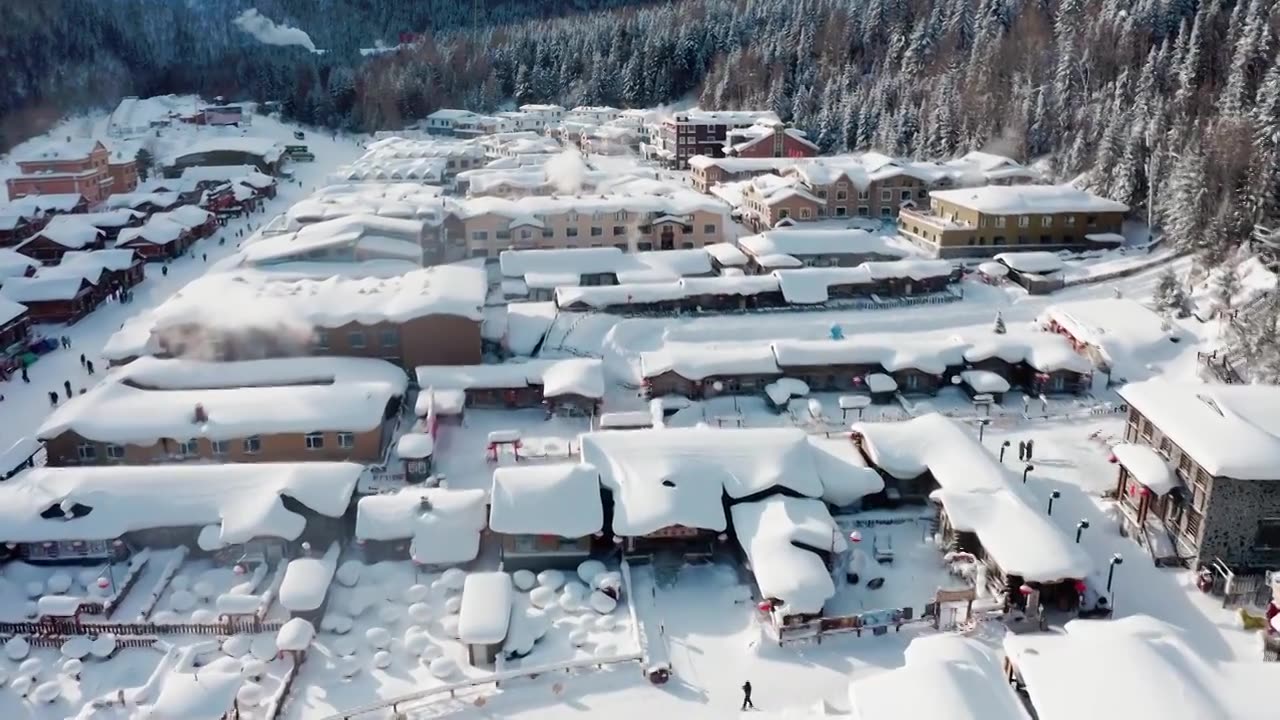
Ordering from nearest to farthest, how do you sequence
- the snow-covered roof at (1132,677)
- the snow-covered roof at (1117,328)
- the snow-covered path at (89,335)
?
the snow-covered roof at (1132,677) → the snow-covered path at (89,335) → the snow-covered roof at (1117,328)

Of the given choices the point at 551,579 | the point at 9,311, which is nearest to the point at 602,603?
the point at 551,579

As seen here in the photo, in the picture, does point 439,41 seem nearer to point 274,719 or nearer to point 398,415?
point 398,415

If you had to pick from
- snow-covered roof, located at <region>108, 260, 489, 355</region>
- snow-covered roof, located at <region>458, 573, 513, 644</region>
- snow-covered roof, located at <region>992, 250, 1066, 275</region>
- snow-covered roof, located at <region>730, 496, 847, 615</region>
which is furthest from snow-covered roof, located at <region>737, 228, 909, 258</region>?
snow-covered roof, located at <region>458, 573, 513, 644</region>

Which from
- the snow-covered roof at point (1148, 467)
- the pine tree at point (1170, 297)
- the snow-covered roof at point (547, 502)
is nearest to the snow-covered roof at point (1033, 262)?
the pine tree at point (1170, 297)

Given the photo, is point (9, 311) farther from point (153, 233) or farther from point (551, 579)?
point (551, 579)

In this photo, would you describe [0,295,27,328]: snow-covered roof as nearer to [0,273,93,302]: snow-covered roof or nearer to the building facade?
[0,273,93,302]: snow-covered roof

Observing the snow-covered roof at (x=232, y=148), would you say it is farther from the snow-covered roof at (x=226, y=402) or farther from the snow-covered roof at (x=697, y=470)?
the snow-covered roof at (x=697, y=470)

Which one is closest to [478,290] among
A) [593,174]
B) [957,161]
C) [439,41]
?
[593,174]
